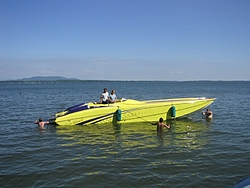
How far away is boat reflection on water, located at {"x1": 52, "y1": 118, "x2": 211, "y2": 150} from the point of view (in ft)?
36.8

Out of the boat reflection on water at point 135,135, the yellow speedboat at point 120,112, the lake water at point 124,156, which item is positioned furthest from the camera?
the yellow speedboat at point 120,112

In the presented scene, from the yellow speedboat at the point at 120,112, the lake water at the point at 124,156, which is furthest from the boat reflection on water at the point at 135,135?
the yellow speedboat at the point at 120,112

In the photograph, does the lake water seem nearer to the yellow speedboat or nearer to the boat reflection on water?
the boat reflection on water

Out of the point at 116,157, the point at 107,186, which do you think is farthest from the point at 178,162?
the point at 107,186

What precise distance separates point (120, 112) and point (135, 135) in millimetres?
2508

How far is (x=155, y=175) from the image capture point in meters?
7.77

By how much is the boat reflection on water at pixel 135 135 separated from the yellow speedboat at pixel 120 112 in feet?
1.25

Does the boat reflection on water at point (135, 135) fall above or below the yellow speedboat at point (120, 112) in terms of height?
below

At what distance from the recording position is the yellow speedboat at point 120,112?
14781 millimetres

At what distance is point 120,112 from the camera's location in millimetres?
14891

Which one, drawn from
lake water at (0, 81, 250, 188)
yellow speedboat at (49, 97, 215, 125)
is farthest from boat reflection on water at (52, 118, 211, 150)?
yellow speedboat at (49, 97, 215, 125)

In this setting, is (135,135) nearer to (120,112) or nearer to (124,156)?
(120,112)

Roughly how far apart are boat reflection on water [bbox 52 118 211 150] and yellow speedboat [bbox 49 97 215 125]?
381 millimetres

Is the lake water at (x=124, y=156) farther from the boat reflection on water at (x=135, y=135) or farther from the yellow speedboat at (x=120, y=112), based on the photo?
the yellow speedboat at (x=120, y=112)
